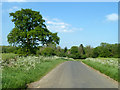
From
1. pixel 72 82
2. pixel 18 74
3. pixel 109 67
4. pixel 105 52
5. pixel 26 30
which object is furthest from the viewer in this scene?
pixel 105 52

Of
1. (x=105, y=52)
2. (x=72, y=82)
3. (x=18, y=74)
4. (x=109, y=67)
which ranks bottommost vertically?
(x=72, y=82)

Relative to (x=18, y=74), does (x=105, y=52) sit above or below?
above

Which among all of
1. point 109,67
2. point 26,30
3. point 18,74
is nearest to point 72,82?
point 18,74

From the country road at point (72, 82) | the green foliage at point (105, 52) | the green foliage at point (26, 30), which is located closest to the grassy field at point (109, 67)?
the country road at point (72, 82)

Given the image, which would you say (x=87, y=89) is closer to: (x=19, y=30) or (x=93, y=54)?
(x=19, y=30)

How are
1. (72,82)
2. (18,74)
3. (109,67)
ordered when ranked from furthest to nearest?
(109,67) < (18,74) < (72,82)

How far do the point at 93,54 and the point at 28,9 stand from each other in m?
74.9

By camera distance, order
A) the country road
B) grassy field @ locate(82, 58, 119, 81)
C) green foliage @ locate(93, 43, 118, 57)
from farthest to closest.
→ 1. green foliage @ locate(93, 43, 118, 57)
2. grassy field @ locate(82, 58, 119, 81)
3. the country road

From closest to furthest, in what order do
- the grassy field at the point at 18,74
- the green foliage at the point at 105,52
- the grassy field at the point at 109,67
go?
the grassy field at the point at 18,74
the grassy field at the point at 109,67
the green foliage at the point at 105,52

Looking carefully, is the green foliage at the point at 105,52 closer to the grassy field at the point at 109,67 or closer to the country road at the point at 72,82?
the grassy field at the point at 109,67

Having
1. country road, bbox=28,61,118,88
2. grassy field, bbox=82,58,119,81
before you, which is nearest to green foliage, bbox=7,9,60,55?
grassy field, bbox=82,58,119,81

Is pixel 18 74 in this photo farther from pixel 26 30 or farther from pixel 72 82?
pixel 26 30

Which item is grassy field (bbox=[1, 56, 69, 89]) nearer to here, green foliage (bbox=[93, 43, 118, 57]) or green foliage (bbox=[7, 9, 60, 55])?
green foliage (bbox=[7, 9, 60, 55])

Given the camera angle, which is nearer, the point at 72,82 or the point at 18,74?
the point at 72,82
